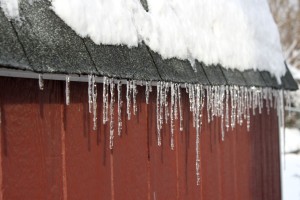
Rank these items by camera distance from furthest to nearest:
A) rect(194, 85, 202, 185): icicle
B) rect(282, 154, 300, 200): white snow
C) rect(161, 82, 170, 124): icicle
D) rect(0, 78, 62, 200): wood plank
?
rect(282, 154, 300, 200): white snow < rect(194, 85, 202, 185): icicle < rect(161, 82, 170, 124): icicle < rect(0, 78, 62, 200): wood plank

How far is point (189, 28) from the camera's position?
10.0 feet

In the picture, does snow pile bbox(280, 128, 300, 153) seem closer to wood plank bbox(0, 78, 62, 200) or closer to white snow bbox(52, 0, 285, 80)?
white snow bbox(52, 0, 285, 80)

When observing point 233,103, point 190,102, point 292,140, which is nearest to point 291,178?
point 292,140

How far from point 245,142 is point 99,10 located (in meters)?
2.67

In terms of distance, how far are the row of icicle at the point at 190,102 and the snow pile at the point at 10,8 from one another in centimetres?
25

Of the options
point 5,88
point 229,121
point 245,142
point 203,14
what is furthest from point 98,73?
point 245,142

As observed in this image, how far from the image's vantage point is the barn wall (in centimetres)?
187

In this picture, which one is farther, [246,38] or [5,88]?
[246,38]

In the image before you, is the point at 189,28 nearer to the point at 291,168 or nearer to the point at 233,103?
the point at 233,103

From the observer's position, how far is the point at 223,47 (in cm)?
354

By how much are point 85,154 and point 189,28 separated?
1.20 meters

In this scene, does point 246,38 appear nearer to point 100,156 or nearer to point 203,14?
point 203,14

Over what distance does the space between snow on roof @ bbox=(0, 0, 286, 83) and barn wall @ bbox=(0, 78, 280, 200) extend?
0.29 meters

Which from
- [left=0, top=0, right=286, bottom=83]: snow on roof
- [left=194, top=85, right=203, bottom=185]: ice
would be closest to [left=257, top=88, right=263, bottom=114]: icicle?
[left=0, top=0, right=286, bottom=83]: snow on roof
